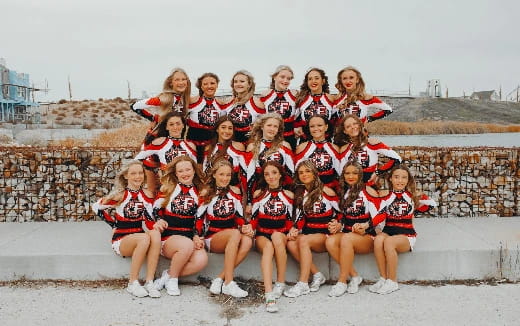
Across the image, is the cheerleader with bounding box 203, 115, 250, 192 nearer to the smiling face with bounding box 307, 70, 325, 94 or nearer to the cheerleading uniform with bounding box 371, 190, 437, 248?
the smiling face with bounding box 307, 70, 325, 94

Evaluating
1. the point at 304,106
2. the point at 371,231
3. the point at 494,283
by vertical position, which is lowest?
the point at 494,283

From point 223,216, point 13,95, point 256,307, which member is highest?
point 13,95

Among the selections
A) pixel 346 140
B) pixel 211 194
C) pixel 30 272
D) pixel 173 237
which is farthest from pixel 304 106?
pixel 30 272

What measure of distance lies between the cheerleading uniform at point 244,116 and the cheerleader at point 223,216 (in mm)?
635

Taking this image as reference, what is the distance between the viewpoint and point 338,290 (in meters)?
4.25

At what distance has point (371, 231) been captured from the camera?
461 centimetres

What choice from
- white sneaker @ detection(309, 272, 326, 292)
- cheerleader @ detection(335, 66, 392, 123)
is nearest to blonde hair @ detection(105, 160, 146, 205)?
white sneaker @ detection(309, 272, 326, 292)

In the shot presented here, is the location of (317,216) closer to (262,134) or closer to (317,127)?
(317,127)

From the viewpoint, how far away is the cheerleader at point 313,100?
508 cm

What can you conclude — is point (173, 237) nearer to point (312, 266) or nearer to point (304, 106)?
point (312, 266)

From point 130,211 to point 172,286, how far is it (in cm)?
72

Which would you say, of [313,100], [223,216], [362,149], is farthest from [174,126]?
[362,149]

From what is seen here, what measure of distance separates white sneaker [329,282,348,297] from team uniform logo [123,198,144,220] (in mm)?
1696

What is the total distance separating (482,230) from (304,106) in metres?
2.28
